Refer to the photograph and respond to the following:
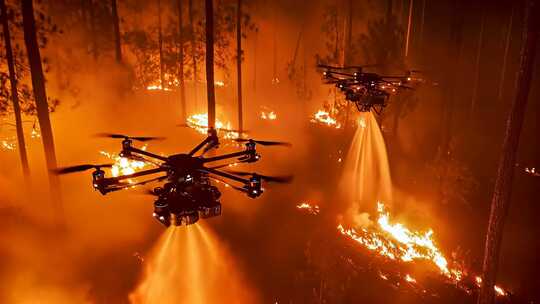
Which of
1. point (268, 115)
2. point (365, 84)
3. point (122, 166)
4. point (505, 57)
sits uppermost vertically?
point (505, 57)

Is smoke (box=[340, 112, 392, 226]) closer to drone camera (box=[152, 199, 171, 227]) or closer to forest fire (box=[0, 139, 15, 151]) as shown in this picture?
drone camera (box=[152, 199, 171, 227])

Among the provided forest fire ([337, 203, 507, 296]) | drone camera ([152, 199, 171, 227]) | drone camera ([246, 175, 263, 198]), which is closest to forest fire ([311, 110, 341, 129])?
forest fire ([337, 203, 507, 296])

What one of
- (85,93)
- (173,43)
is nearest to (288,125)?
(173,43)

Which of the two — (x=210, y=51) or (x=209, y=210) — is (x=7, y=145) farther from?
(x=209, y=210)

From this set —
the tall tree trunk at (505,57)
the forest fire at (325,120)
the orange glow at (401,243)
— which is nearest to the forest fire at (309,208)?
the orange glow at (401,243)

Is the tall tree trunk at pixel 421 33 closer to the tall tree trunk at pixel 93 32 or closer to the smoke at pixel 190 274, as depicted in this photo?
the tall tree trunk at pixel 93 32

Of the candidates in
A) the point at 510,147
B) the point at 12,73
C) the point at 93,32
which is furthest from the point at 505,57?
the point at 12,73
